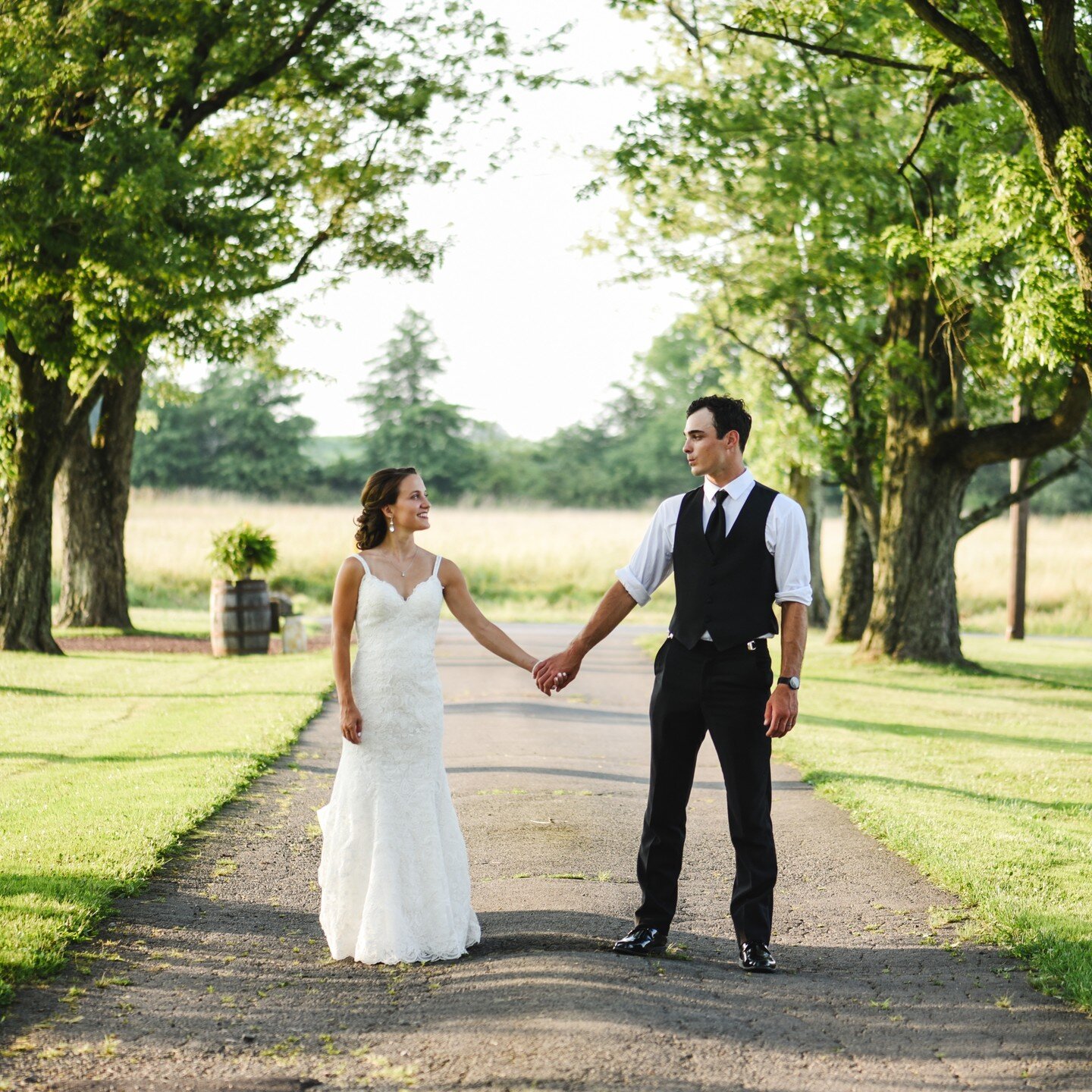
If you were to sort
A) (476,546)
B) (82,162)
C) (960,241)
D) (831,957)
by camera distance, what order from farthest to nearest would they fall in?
(476,546)
(82,162)
(960,241)
(831,957)

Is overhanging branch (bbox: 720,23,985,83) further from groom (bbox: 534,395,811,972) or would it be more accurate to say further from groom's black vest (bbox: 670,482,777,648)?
groom's black vest (bbox: 670,482,777,648)

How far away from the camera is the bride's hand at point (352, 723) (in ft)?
19.4

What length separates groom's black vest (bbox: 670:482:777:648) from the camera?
5.65 meters

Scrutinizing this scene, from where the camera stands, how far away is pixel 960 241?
14.0m

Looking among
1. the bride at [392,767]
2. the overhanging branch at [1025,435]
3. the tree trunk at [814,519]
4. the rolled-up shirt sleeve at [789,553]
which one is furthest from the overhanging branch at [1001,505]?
the bride at [392,767]

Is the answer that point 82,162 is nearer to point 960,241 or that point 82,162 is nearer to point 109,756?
point 109,756

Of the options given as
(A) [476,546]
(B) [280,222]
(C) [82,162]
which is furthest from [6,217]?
(A) [476,546]

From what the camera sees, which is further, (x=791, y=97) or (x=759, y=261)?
(x=759, y=261)

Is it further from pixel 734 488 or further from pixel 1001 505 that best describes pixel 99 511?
pixel 734 488

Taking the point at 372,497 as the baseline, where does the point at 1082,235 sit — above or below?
above

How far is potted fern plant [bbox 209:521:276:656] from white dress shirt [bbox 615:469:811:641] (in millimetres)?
15214

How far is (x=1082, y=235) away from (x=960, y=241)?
413 centimetres

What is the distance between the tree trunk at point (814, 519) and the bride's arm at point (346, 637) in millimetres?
22560

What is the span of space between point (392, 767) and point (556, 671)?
0.99m
